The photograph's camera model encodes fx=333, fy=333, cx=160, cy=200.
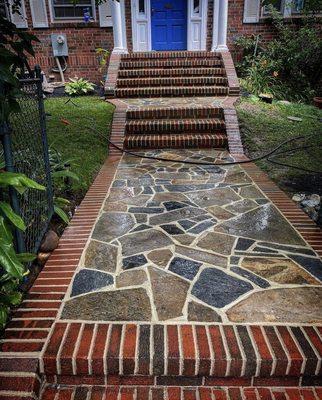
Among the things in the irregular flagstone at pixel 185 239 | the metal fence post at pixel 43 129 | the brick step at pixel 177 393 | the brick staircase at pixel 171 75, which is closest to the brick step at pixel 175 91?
the brick staircase at pixel 171 75

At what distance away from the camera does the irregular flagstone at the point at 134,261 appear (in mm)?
2411

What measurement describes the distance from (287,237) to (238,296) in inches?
38.4

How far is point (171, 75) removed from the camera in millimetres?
8164

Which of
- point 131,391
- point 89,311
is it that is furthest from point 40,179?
point 131,391

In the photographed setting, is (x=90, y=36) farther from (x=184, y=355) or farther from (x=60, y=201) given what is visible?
(x=184, y=355)

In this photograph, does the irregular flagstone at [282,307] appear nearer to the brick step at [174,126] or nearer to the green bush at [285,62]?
the brick step at [174,126]

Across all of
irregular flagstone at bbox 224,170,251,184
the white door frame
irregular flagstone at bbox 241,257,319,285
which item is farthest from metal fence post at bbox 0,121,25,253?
the white door frame

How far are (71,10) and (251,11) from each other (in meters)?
5.36

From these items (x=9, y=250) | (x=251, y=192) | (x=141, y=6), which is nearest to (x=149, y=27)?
(x=141, y=6)

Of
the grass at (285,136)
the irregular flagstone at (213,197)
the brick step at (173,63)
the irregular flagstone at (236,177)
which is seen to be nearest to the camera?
the irregular flagstone at (213,197)

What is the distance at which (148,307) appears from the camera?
1.98m

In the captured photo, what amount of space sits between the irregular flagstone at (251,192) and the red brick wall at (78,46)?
7725 mm

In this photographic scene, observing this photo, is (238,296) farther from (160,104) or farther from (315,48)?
(315,48)

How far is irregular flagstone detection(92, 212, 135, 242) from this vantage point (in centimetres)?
286
